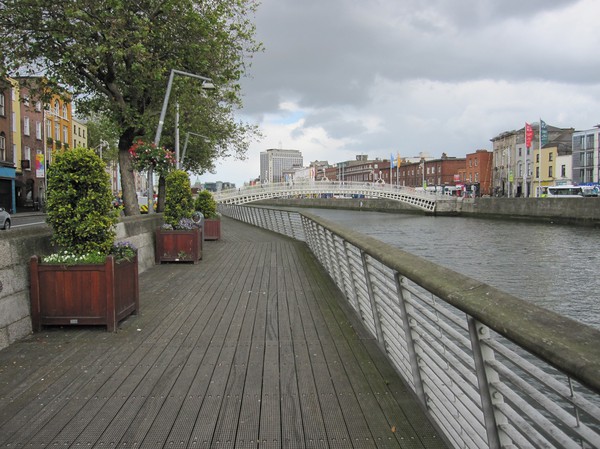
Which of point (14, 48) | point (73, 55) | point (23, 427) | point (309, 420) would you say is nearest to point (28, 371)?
point (23, 427)

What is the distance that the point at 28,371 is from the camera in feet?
13.0

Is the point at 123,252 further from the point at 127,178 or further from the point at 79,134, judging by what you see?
the point at 79,134

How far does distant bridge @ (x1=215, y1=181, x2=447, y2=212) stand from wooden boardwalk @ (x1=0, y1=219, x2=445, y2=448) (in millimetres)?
50017

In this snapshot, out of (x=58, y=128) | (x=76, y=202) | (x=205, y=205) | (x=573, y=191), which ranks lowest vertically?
(x=205, y=205)

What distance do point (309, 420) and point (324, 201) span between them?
326 ft

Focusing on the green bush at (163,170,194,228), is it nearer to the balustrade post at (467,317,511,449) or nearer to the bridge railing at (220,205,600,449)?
the bridge railing at (220,205,600,449)

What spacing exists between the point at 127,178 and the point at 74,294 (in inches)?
371

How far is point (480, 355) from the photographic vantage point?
2.25 metres

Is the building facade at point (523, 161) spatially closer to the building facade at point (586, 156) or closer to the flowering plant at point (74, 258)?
the building facade at point (586, 156)

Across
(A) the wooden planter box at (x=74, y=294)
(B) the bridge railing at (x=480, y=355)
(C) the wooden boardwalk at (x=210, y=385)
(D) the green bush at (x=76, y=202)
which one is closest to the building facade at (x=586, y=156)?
(C) the wooden boardwalk at (x=210, y=385)

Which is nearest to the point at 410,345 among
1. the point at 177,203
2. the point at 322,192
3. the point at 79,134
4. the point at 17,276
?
the point at 17,276

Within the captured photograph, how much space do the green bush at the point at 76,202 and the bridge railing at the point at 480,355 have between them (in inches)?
108

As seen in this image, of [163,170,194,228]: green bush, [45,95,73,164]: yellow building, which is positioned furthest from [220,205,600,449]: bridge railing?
[45,95,73,164]: yellow building

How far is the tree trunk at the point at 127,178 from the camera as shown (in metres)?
13.7
